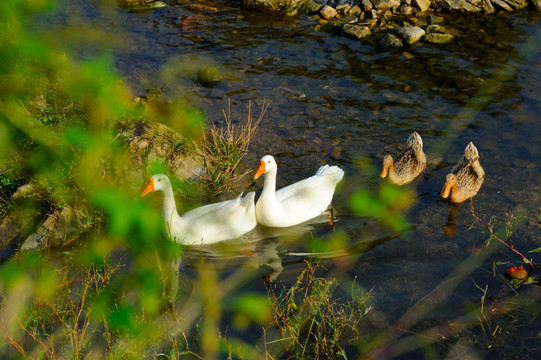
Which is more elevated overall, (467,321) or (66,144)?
(66,144)

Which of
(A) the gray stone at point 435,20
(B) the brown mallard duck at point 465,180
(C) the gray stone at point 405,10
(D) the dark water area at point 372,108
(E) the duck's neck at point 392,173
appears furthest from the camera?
(C) the gray stone at point 405,10

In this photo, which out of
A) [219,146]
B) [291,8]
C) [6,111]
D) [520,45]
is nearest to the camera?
[6,111]

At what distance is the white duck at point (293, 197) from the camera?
6.88 m

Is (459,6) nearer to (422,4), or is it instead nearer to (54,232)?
(422,4)

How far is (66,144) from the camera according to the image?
6848mm

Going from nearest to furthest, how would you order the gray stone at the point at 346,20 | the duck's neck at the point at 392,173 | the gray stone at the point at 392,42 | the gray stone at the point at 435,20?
the duck's neck at the point at 392,173 → the gray stone at the point at 392,42 → the gray stone at the point at 435,20 → the gray stone at the point at 346,20

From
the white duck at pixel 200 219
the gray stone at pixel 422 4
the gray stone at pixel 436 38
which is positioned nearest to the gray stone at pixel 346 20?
the gray stone at pixel 422 4

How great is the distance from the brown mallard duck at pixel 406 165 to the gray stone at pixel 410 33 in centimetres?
423

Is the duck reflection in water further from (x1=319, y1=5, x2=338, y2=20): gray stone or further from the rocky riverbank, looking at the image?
(x1=319, y1=5, x2=338, y2=20): gray stone

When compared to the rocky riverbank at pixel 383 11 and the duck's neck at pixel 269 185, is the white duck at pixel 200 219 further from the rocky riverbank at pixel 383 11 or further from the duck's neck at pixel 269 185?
the rocky riverbank at pixel 383 11

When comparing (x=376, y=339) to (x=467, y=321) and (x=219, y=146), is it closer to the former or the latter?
(x=467, y=321)

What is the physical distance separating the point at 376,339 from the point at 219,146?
3678 mm

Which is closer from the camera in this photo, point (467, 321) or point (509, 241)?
point (467, 321)

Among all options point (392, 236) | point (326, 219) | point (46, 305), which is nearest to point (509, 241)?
point (392, 236)
